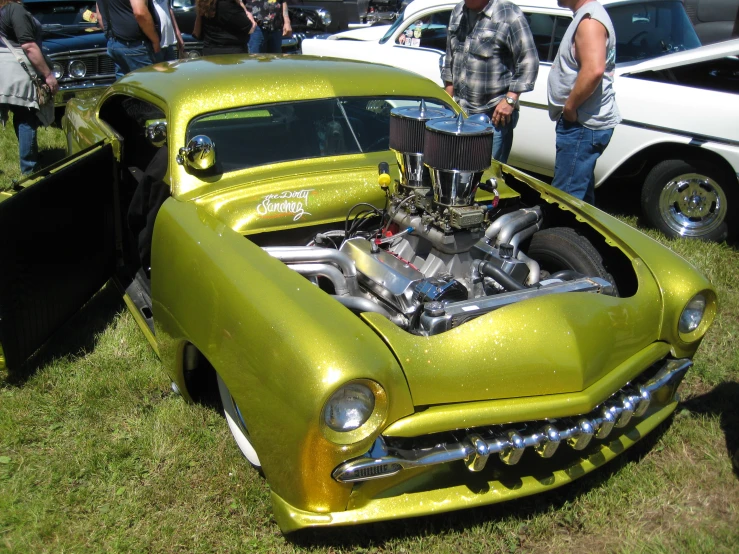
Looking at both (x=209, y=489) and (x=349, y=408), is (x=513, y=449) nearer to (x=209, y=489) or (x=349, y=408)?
(x=349, y=408)

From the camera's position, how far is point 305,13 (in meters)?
13.8

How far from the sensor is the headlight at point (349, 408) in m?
1.99

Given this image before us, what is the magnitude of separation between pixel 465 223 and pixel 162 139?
1732 mm

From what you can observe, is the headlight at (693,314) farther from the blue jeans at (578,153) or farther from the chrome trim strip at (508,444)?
the blue jeans at (578,153)

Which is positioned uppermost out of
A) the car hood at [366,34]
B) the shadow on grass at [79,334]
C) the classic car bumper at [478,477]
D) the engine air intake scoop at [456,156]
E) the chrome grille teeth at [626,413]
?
the engine air intake scoop at [456,156]

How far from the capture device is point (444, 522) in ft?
8.12

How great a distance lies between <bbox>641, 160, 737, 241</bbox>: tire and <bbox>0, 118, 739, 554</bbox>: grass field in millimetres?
1869

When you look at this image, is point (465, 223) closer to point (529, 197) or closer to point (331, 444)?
point (529, 197)

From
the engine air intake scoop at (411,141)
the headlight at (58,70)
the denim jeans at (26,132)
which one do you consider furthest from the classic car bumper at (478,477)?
the headlight at (58,70)

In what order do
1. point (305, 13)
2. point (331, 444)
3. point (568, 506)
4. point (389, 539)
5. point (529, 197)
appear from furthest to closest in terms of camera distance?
point (305, 13), point (529, 197), point (568, 506), point (389, 539), point (331, 444)

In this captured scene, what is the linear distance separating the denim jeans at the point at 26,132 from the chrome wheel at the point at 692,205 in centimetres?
514

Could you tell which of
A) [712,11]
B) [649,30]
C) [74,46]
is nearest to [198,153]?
[649,30]

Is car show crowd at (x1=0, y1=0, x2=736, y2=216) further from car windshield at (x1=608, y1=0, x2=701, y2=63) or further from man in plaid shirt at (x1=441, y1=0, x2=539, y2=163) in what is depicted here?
car windshield at (x1=608, y1=0, x2=701, y2=63)

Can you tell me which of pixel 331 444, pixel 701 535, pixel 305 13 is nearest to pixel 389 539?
pixel 331 444
